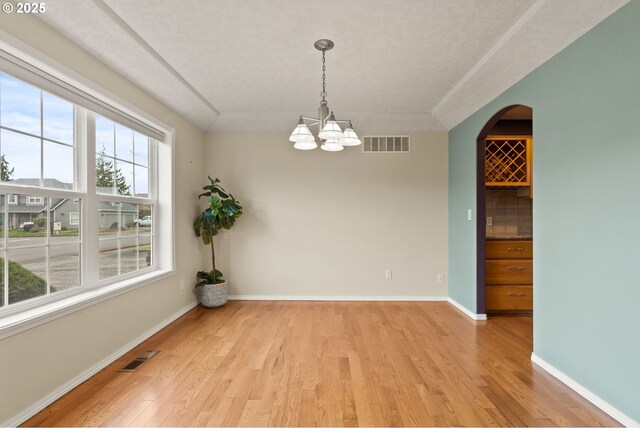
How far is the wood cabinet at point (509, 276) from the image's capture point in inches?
148

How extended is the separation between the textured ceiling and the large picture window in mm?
558

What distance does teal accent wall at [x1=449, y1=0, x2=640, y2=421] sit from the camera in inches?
69.9

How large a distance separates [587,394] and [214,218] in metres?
3.95

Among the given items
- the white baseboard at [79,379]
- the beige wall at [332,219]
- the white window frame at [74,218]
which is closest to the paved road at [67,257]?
the white window frame at [74,218]

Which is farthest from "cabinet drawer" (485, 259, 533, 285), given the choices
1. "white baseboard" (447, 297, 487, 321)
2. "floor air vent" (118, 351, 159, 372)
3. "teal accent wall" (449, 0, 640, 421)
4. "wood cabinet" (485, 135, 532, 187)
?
"floor air vent" (118, 351, 159, 372)

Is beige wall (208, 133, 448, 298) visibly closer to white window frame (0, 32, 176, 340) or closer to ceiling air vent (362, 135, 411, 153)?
ceiling air vent (362, 135, 411, 153)

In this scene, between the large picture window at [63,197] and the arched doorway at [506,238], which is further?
the arched doorway at [506,238]

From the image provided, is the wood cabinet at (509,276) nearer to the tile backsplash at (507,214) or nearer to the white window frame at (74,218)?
the tile backsplash at (507,214)

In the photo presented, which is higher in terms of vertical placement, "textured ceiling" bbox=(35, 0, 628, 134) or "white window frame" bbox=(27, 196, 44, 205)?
"textured ceiling" bbox=(35, 0, 628, 134)

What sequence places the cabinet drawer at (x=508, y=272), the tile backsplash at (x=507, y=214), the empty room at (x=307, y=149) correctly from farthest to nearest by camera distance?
the tile backsplash at (x=507, y=214) → the cabinet drawer at (x=508, y=272) → the empty room at (x=307, y=149)

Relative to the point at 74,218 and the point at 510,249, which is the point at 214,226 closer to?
the point at 74,218

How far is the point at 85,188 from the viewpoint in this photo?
2473mm

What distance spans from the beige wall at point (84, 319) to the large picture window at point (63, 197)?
0.23m

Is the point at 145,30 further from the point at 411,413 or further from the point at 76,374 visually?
the point at 411,413
